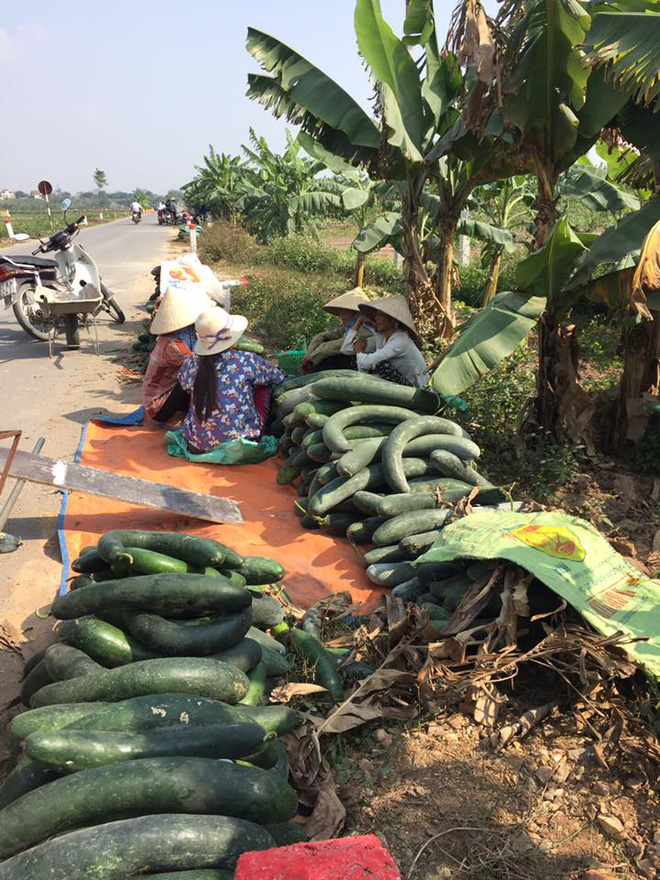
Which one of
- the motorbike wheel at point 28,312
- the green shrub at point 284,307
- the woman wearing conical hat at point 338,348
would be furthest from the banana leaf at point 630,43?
the motorbike wheel at point 28,312

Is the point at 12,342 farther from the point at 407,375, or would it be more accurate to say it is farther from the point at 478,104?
the point at 478,104

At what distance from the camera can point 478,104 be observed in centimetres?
624

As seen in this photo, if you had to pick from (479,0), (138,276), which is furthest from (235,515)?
(138,276)

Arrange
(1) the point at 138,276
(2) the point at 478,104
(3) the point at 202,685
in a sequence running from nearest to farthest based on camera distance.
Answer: (3) the point at 202,685
(2) the point at 478,104
(1) the point at 138,276

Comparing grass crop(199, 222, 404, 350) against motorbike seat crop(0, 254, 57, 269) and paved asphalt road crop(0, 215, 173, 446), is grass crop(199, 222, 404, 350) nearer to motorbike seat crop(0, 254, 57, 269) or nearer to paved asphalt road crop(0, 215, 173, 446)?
paved asphalt road crop(0, 215, 173, 446)

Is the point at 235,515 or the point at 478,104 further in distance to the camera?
the point at 478,104

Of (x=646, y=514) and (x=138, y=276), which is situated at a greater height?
(x=138, y=276)

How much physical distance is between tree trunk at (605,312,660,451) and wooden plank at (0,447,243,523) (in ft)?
12.5

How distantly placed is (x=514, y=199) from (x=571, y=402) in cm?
885

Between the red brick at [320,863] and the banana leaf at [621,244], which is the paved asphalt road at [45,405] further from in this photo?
the banana leaf at [621,244]

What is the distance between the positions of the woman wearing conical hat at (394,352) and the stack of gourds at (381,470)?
376mm

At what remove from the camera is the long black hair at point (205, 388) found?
665 centimetres

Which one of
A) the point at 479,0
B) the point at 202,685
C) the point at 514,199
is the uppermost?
the point at 479,0

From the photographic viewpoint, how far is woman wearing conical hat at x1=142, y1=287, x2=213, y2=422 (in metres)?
7.53
